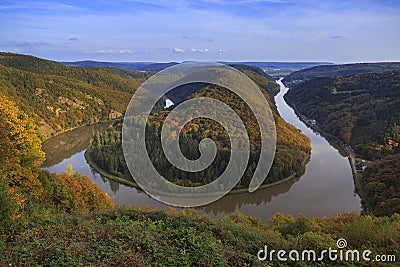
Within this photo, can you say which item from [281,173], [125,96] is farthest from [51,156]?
[125,96]

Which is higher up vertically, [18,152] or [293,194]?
[18,152]

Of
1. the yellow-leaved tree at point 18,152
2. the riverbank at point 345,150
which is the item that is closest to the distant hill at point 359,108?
the riverbank at point 345,150

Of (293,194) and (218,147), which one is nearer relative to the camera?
(293,194)

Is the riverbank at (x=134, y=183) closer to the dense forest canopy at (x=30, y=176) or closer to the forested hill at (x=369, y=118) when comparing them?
the forested hill at (x=369, y=118)

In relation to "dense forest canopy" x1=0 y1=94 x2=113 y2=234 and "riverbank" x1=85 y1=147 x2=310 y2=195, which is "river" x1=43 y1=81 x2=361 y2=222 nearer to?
"riverbank" x1=85 y1=147 x2=310 y2=195

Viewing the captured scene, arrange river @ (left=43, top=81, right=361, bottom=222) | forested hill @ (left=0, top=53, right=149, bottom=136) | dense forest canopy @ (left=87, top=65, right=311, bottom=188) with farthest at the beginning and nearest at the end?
forested hill @ (left=0, top=53, right=149, bottom=136) → dense forest canopy @ (left=87, top=65, right=311, bottom=188) → river @ (left=43, top=81, right=361, bottom=222)

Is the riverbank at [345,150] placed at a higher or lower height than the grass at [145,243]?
lower

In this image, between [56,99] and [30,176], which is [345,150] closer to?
[30,176]

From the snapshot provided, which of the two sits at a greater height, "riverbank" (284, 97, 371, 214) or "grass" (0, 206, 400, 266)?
"grass" (0, 206, 400, 266)

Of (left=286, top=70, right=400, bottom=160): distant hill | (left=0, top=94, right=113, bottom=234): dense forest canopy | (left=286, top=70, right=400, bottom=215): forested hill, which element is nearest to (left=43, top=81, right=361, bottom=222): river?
A: (left=286, top=70, right=400, bottom=215): forested hill

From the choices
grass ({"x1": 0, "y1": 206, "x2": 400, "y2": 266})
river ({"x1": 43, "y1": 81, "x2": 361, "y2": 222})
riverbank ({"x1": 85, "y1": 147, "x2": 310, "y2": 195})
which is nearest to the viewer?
grass ({"x1": 0, "y1": 206, "x2": 400, "y2": 266})

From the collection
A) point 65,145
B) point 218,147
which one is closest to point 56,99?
point 65,145
